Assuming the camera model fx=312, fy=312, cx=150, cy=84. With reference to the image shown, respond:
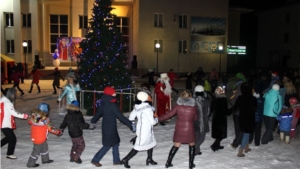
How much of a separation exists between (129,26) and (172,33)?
525cm

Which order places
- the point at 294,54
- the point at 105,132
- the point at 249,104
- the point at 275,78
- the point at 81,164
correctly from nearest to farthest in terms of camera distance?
1. the point at 105,132
2. the point at 81,164
3. the point at 249,104
4. the point at 275,78
5. the point at 294,54

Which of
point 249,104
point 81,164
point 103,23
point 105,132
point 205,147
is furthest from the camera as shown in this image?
point 103,23

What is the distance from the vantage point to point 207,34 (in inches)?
1503

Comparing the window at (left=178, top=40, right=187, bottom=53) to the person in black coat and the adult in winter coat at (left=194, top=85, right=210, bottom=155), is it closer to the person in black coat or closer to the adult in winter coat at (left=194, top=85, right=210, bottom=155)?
the adult in winter coat at (left=194, top=85, right=210, bottom=155)

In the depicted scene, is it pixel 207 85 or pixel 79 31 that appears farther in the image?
pixel 79 31

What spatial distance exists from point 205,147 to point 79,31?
98.1 ft

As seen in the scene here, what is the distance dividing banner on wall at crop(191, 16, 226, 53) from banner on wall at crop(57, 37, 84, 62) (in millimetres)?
13769

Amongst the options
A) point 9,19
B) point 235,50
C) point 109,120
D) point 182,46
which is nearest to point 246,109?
point 109,120

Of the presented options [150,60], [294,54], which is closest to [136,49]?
[150,60]

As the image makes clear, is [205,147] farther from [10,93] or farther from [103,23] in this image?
[103,23]

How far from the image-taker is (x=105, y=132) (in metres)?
6.27

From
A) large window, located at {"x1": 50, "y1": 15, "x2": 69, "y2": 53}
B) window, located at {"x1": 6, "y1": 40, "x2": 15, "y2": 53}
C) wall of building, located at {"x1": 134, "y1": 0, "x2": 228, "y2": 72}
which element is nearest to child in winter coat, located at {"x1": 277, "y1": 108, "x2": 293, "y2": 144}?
wall of building, located at {"x1": 134, "y1": 0, "x2": 228, "y2": 72}

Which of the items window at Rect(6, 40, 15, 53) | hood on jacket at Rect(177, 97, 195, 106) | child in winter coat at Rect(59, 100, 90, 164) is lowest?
child in winter coat at Rect(59, 100, 90, 164)

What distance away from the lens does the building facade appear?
35.0m
